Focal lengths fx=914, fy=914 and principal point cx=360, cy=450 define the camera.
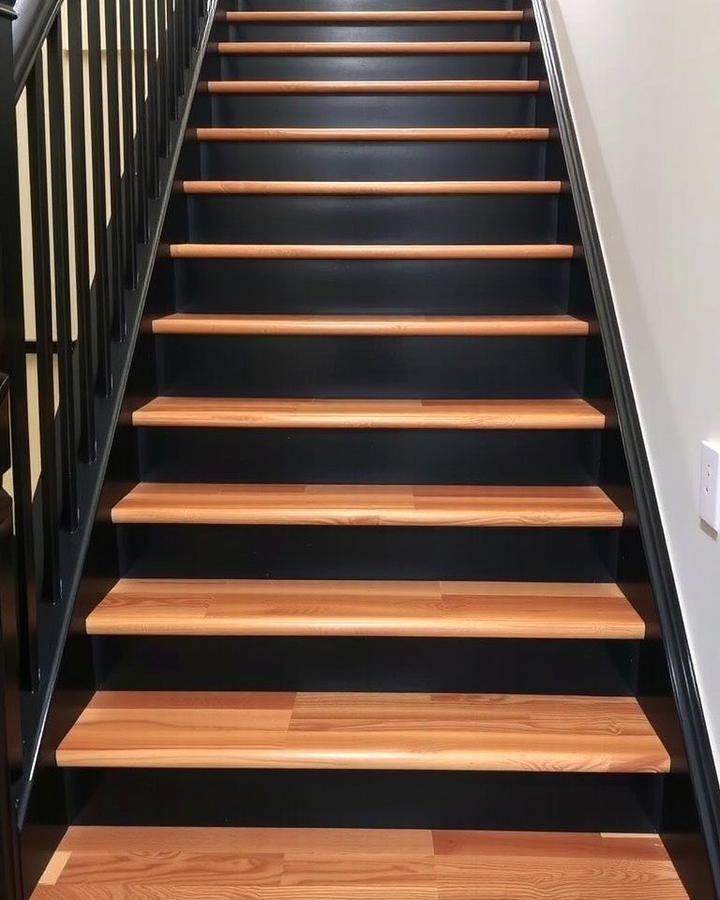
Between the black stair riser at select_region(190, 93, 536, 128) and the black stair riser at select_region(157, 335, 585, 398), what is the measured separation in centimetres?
99

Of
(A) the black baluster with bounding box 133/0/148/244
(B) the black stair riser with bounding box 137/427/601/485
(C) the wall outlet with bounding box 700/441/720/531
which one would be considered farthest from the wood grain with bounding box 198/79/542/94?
(C) the wall outlet with bounding box 700/441/720/531

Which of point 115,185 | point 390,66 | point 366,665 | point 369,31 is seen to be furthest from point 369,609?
point 369,31

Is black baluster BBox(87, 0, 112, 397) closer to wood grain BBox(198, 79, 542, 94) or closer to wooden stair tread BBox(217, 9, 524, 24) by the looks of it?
wood grain BBox(198, 79, 542, 94)

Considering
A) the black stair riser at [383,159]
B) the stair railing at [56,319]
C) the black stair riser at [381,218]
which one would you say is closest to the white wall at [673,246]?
the black stair riser at [381,218]

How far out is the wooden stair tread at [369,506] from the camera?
1741mm

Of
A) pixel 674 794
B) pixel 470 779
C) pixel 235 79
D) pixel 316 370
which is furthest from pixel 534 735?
pixel 235 79

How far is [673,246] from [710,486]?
445 millimetres

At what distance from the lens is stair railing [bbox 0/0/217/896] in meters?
1.28

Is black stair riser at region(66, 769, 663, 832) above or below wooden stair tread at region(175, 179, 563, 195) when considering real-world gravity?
below

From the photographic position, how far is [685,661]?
1.45m

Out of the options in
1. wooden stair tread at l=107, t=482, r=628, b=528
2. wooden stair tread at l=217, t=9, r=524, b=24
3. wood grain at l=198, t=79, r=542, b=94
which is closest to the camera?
wooden stair tread at l=107, t=482, r=628, b=528

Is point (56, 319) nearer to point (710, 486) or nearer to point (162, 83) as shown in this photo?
point (162, 83)

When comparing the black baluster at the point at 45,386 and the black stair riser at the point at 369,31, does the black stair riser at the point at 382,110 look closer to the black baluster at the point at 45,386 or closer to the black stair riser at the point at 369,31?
the black stair riser at the point at 369,31

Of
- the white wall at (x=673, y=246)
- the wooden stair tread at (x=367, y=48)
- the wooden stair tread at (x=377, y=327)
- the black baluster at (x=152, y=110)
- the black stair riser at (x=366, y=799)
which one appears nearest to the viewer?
the white wall at (x=673, y=246)
